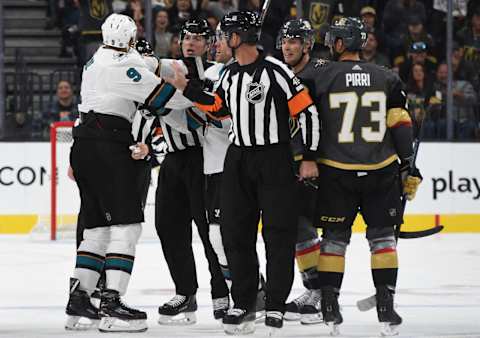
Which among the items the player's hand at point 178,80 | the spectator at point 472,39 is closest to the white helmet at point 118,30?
the player's hand at point 178,80

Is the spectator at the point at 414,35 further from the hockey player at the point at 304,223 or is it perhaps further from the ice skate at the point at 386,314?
the ice skate at the point at 386,314

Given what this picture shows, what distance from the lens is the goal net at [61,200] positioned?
Result: 35.0ft

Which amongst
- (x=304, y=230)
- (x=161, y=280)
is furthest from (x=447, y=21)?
(x=304, y=230)

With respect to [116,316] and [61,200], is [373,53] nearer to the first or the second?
[61,200]

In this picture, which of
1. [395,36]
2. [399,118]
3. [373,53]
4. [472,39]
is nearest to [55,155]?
[373,53]

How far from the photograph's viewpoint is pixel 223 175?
598cm

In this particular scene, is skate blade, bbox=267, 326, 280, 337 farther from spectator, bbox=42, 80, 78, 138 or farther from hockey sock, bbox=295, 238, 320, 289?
spectator, bbox=42, 80, 78, 138

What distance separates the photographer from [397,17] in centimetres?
1256

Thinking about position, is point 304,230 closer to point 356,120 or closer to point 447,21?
point 356,120

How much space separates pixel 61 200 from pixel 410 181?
517cm

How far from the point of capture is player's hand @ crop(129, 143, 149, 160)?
6164 millimetres

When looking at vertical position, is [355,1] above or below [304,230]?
above

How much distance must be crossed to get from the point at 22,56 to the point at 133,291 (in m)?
4.89

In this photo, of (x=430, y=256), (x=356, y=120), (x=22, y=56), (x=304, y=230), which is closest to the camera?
(x=356, y=120)
